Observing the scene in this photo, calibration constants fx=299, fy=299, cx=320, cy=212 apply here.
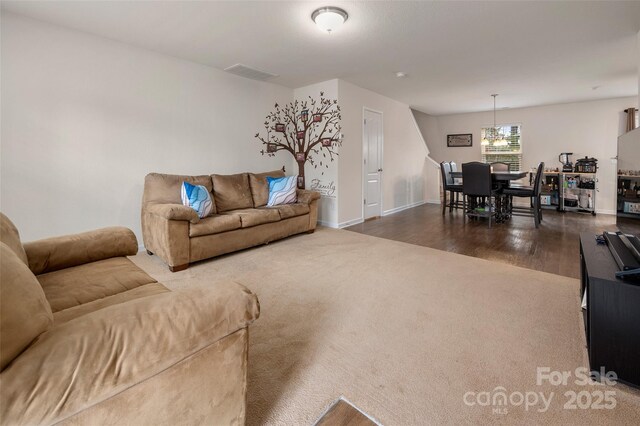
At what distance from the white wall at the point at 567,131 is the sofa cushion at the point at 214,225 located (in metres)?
6.63

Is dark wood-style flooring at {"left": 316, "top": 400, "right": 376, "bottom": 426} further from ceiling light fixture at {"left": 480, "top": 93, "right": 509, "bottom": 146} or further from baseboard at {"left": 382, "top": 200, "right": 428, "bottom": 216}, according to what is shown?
ceiling light fixture at {"left": 480, "top": 93, "right": 509, "bottom": 146}

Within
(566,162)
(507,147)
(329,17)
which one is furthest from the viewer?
(507,147)

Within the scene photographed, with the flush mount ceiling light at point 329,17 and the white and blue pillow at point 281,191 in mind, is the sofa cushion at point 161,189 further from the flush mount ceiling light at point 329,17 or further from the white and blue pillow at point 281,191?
the flush mount ceiling light at point 329,17

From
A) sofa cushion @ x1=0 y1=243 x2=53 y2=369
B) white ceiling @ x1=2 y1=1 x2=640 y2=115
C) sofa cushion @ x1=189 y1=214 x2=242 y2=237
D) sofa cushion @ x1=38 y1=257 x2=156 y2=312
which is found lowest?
sofa cushion @ x1=38 y1=257 x2=156 y2=312

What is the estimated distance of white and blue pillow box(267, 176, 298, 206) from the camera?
427cm

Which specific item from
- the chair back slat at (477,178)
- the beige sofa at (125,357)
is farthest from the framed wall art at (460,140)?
the beige sofa at (125,357)

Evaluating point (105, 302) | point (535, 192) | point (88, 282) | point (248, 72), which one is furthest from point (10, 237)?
point (535, 192)

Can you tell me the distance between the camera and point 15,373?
643mm

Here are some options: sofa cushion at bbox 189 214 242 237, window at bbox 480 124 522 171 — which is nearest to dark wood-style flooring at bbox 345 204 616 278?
window at bbox 480 124 522 171

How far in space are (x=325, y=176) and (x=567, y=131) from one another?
581cm

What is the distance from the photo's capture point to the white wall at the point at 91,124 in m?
2.86

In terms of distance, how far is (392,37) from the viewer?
10.8ft

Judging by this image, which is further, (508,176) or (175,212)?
(508,176)

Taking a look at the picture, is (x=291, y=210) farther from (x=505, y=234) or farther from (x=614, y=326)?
(x=614, y=326)
